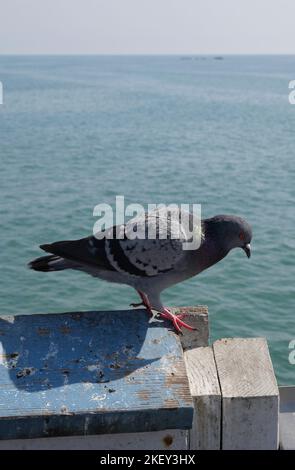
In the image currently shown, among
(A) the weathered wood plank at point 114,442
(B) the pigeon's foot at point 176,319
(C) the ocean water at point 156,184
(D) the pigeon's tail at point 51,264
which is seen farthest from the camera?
(C) the ocean water at point 156,184

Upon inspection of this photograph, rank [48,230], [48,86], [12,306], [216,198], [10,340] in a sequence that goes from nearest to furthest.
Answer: [10,340], [12,306], [48,230], [216,198], [48,86]

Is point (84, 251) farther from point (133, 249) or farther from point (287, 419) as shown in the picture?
point (287, 419)

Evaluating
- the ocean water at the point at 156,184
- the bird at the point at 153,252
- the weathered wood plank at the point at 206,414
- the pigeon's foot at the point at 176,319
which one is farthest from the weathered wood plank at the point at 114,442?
the ocean water at the point at 156,184

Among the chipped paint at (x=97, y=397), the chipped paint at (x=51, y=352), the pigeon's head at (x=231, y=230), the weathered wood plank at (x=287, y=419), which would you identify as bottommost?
the weathered wood plank at (x=287, y=419)

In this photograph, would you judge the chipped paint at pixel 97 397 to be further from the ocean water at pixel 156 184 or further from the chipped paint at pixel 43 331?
the ocean water at pixel 156 184

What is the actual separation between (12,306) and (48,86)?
205 ft

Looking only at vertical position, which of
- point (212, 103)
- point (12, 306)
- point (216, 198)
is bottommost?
point (12, 306)

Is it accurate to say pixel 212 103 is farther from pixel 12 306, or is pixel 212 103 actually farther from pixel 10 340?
pixel 10 340

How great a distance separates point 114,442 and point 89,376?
0.38 m

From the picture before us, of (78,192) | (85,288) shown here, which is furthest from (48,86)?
(85,288)

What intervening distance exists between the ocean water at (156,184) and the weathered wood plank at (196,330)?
713cm

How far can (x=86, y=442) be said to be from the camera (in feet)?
12.0

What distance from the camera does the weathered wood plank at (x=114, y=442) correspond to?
3.61 metres

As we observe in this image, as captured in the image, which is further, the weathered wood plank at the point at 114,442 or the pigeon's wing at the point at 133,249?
the pigeon's wing at the point at 133,249
